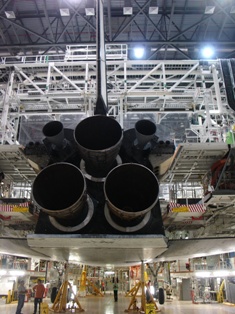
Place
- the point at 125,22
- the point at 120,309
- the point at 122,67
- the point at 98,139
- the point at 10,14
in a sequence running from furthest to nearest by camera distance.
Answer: the point at 125,22 → the point at 122,67 → the point at 10,14 → the point at 120,309 → the point at 98,139

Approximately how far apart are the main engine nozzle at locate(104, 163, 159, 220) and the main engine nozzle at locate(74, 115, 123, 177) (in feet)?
0.77

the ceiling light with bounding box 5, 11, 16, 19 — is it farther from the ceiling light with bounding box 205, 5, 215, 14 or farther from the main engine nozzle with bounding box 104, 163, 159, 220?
the main engine nozzle with bounding box 104, 163, 159, 220

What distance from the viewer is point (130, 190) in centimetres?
352

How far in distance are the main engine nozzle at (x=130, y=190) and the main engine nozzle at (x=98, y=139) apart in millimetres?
236

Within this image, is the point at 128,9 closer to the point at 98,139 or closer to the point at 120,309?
the point at 98,139

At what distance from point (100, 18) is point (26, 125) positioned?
20175 mm

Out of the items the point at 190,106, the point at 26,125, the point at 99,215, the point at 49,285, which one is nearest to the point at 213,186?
the point at 99,215

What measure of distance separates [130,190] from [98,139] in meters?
0.74

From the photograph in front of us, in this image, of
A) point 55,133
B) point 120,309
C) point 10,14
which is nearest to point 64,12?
point 10,14

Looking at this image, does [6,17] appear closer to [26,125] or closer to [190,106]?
[26,125]

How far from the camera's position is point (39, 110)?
18984 mm

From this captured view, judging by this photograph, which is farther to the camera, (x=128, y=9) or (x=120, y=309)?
(x=128, y=9)

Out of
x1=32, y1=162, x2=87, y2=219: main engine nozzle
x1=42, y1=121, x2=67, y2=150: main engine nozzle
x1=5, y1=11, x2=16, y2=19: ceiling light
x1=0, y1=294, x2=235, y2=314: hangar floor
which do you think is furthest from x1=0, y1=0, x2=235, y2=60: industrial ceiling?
x1=32, y1=162, x2=87, y2=219: main engine nozzle

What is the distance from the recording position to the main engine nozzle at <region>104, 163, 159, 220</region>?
2.95 metres
